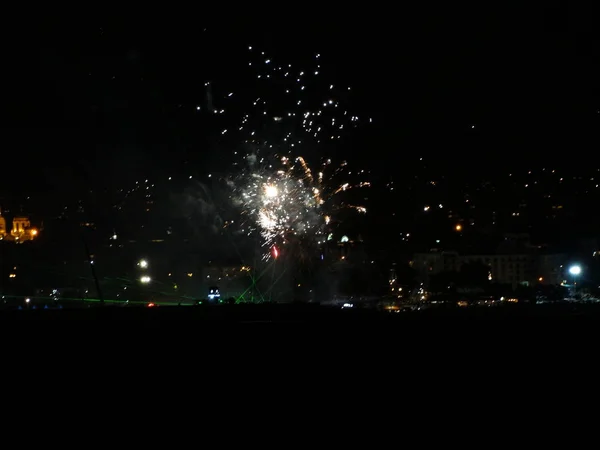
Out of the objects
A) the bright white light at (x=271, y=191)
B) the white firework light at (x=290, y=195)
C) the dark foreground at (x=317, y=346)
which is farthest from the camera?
the bright white light at (x=271, y=191)

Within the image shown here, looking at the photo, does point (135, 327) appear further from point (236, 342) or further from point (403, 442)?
point (403, 442)

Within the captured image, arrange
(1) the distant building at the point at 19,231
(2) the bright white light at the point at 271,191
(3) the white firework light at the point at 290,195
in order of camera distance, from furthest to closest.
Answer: (1) the distant building at the point at 19,231, (2) the bright white light at the point at 271,191, (3) the white firework light at the point at 290,195

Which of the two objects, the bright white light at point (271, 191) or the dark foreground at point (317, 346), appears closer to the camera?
the dark foreground at point (317, 346)

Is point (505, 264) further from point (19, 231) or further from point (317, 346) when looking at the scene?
point (19, 231)

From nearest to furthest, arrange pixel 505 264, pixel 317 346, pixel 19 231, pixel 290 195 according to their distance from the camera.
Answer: pixel 317 346 → pixel 290 195 → pixel 505 264 → pixel 19 231

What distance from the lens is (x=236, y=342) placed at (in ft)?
11.9

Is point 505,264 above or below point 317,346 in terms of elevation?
above

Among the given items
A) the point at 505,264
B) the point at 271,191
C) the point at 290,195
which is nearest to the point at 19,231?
the point at 271,191

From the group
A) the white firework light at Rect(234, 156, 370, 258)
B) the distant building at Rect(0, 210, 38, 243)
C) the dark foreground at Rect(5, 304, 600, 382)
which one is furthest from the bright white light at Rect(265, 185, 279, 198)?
the dark foreground at Rect(5, 304, 600, 382)

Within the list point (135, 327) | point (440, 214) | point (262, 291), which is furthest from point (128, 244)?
point (135, 327)

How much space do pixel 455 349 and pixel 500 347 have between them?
0.25 metres

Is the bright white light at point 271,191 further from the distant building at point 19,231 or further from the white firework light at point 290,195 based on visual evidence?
the distant building at point 19,231

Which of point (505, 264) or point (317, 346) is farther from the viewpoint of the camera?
point (505, 264)

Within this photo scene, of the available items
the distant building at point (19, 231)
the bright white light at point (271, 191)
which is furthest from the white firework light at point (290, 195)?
the distant building at point (19, 231)
